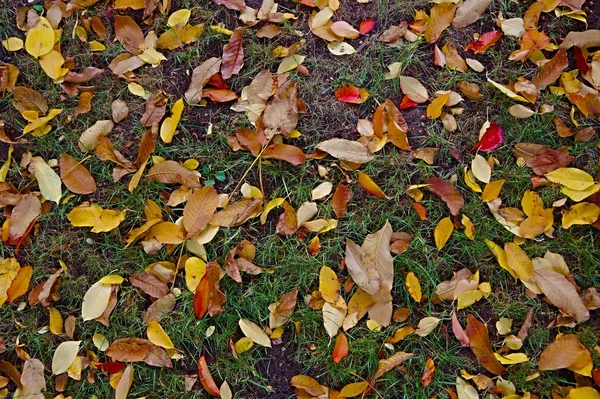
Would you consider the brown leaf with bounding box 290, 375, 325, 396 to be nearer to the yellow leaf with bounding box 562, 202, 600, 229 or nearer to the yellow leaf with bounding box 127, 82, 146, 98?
the yellow leaf with bounding box 562, 202, 600, 229

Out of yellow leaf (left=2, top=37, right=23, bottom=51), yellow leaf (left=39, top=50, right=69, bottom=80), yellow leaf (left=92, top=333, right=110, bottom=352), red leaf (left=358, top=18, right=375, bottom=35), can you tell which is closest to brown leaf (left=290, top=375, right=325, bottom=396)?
yellow leaf (left=92, top=333, right=110, bottom=352)

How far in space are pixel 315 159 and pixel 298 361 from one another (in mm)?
771

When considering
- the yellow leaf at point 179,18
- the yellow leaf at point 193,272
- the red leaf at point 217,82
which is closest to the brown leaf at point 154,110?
the red leaf at point 217,82

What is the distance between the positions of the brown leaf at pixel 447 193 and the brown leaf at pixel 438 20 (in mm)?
614

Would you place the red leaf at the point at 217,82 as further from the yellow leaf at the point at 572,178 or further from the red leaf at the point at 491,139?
the yellow leaf at the point at 572,178

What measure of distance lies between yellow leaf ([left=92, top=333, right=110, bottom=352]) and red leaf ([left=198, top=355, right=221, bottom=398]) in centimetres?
35

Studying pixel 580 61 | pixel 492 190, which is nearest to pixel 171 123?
pixel 492 190

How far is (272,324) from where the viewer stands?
2080 mm

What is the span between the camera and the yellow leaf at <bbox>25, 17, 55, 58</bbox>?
7.57 feet

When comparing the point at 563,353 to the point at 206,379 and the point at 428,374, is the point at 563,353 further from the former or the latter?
the point at 206,379

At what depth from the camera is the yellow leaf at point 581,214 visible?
2141mm

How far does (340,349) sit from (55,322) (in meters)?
1.05

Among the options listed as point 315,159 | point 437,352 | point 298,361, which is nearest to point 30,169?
point 315,159

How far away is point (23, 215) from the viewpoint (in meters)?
2.15
